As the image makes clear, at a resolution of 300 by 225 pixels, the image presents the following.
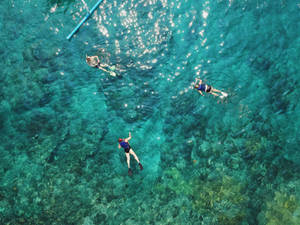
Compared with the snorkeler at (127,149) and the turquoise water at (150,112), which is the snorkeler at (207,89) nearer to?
the turquoise water at (150,112)

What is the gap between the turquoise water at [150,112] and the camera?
853 centimetres

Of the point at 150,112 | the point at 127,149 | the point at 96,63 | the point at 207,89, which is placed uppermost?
the point at 96,63

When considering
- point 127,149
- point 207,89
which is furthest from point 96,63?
point 207,89

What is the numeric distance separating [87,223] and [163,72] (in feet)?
22.0

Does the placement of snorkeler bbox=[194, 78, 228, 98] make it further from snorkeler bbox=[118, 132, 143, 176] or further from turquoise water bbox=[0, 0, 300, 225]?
snorkeler bbox=[118, 132, 143, 176]

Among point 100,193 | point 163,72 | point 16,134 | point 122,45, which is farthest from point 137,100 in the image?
point 16,134

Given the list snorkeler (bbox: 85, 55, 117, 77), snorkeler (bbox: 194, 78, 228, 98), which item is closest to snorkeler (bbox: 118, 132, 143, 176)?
snorkeler (bbox: 85, 55, 117, 77)

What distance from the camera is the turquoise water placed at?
8.53 m

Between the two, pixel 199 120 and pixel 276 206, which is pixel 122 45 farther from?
pixel 276 206

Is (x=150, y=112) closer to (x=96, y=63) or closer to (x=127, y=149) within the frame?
(x=127, y=149)

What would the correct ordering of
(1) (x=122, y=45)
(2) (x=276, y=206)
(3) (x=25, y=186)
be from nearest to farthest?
(2) (x=276, y=206) → (3) (x=25, y=186) → (1) (x=122, y=45)

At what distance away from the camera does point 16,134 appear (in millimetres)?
8992

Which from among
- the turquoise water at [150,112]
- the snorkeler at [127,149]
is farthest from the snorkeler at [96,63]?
the snorkeler at [127,149]

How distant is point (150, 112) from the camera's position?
9.12m
